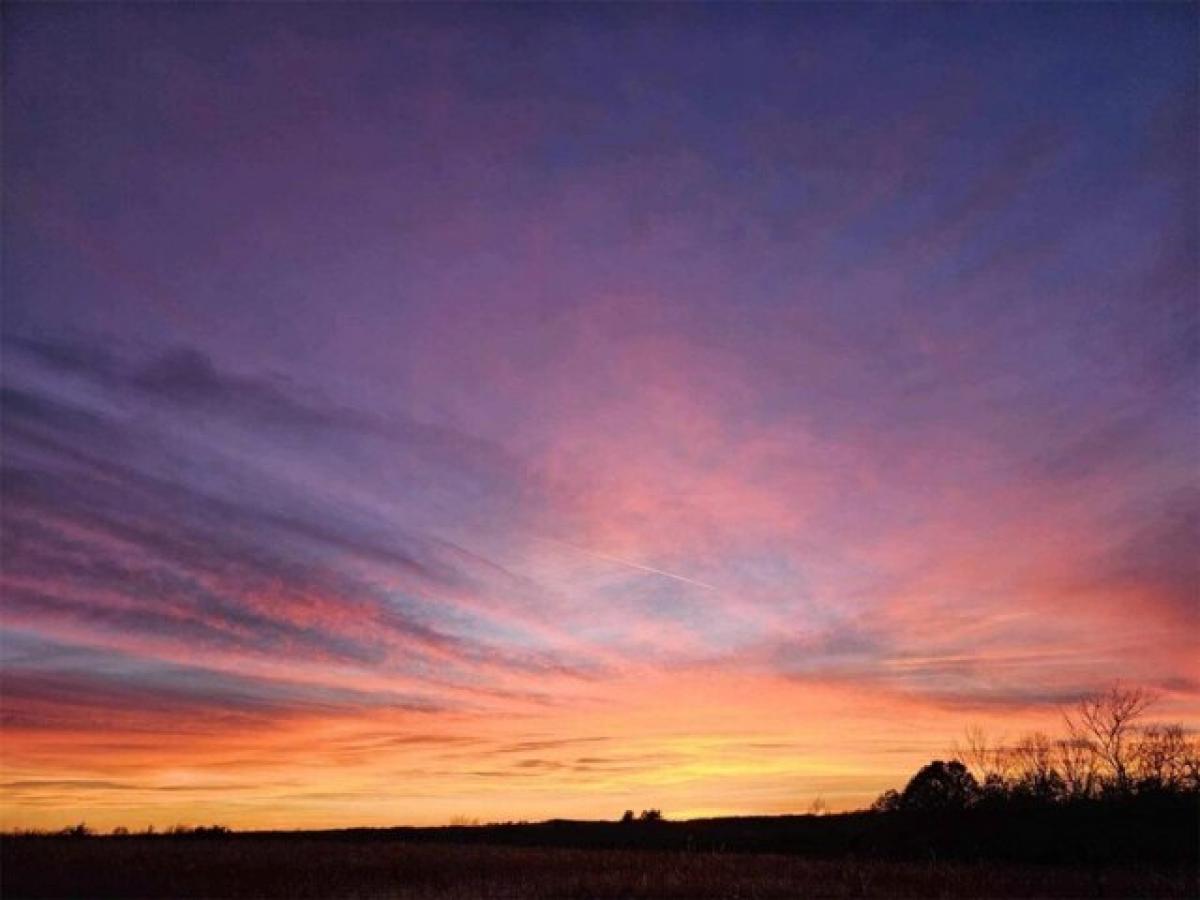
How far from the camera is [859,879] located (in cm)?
3469

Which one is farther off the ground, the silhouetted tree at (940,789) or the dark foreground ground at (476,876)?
the silhouetted tree at (940,789)

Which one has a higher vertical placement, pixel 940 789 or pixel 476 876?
pixel 940 789

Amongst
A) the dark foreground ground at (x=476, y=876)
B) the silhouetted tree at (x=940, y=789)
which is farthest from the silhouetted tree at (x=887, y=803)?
the dark foreground ground at (x=476, y=876)

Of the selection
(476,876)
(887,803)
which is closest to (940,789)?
(887,803)

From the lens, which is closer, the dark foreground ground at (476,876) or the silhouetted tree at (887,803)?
the dark foreground ground at (476,876)

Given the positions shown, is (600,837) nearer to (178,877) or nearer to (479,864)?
(479,864)

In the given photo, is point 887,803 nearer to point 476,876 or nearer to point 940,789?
point 940,789

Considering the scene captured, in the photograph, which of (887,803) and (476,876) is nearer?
(476,876)

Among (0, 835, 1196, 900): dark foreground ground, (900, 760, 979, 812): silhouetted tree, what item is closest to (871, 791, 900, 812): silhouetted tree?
(900, 760, 979, 812): silhouetted tree

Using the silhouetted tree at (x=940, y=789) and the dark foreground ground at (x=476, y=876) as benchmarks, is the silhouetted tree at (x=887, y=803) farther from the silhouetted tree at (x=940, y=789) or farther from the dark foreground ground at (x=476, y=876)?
the dark foreground ground at (x=476, y=876)

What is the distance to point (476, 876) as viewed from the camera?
110 ft

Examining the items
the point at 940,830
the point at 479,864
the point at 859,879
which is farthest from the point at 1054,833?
the point at 479,864

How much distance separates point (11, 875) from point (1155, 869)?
43.4 m

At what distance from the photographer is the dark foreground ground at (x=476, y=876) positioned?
25.4m
